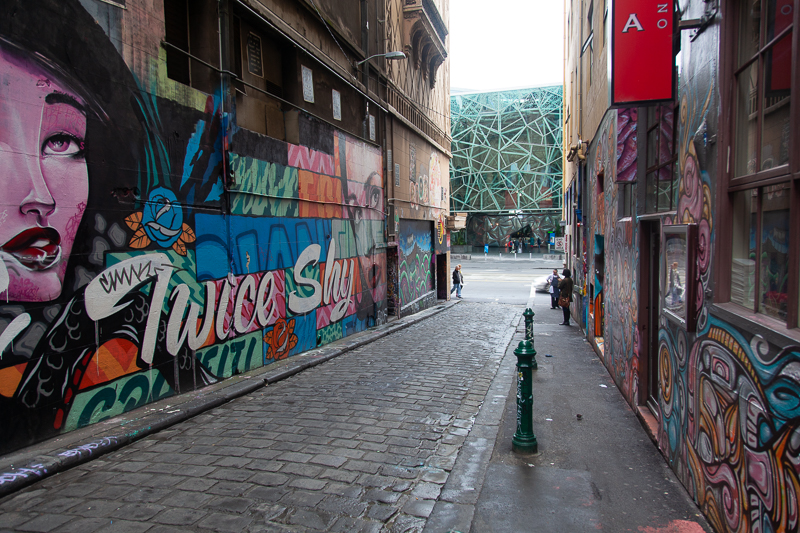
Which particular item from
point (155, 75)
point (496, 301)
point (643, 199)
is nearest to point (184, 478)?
point (155, 75)

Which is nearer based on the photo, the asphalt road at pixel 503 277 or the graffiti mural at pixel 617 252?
the graffiti mural at pixel 617 252

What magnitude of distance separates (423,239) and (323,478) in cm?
1626

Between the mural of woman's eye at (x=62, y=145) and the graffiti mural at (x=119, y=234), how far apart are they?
0.05 ft

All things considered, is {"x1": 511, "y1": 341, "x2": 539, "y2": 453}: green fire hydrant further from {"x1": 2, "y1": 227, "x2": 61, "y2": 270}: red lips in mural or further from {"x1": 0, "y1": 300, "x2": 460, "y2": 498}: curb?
{"x1": 2, "y1": 227, "x2": 61, "y2": 270}: red lips in mural

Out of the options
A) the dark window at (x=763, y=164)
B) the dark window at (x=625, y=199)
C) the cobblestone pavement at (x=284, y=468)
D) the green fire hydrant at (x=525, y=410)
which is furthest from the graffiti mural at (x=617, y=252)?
the dark window at (x=763, y=164)

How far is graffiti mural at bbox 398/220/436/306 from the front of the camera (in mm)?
17337

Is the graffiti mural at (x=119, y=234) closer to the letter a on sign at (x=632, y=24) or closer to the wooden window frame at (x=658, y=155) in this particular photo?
the letter a on sign at (x=632, y=24)

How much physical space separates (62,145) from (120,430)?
3.25m

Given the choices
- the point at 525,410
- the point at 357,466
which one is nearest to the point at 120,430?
the point at 357,466

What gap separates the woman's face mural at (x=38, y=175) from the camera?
194 inches

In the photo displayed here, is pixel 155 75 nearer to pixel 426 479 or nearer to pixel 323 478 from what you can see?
pixel 323 478

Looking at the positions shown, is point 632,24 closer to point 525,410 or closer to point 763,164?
point 763,164

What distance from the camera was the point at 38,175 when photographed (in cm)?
520

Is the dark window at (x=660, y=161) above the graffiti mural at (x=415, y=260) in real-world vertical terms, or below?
above
